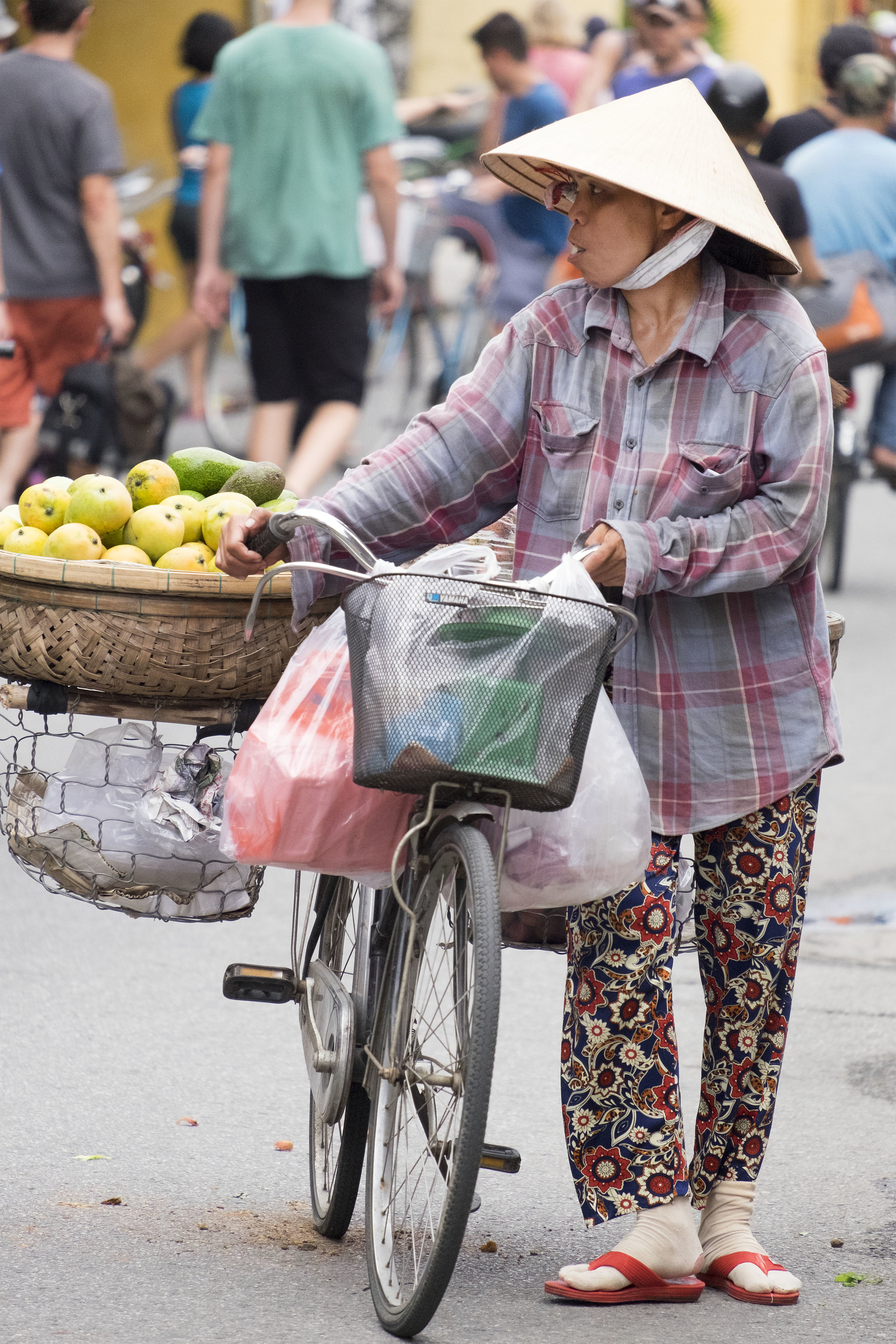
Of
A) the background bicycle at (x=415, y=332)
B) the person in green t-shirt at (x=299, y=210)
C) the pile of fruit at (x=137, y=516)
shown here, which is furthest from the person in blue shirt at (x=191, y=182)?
the pile of fruit at (x=137, y=516)

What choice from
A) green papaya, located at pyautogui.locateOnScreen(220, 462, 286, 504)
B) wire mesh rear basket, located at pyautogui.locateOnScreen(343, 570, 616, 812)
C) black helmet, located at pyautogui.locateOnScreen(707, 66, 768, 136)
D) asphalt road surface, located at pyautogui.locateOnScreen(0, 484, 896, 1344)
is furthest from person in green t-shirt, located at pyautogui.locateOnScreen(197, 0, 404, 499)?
wire mesh rear basket, located at pyautogui.locateOnScreen(343, 570, 616, 812)

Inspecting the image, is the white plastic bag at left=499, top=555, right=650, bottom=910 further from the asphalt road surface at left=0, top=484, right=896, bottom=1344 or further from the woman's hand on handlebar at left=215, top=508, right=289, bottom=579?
the asphalt road surface at left=0, top=484, right=896, bottom=1344

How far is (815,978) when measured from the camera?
5102 millimetres

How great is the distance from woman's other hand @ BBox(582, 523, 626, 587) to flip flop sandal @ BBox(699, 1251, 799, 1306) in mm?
1144

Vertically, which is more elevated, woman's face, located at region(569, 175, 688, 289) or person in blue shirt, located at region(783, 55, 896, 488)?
woman's face, located at region(569, 175, 688, 289)

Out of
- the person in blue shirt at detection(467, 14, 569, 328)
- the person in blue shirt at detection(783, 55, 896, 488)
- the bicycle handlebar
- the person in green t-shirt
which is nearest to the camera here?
the bicycle handlebar

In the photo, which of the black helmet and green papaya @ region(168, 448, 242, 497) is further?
the black helmet

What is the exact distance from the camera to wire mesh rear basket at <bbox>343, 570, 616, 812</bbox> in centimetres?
283

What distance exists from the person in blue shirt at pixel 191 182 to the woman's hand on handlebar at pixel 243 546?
8.24m

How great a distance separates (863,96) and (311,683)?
695 centimetres

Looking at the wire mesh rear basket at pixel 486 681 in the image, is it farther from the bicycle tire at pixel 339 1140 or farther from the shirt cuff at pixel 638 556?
the bicycle tire at pixel 339 1140

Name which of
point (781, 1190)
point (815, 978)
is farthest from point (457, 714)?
point (815, 978)

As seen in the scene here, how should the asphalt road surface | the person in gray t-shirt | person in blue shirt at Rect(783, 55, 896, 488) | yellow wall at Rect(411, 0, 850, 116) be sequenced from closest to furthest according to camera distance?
the asphalt road surface → the person in gray t-shirt → person in blue shirt at Rect(783, 55, 896, 488) → yellow wall at Rect(411, 0, 850, 116)

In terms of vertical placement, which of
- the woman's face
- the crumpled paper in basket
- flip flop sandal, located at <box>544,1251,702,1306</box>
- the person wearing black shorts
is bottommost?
flip flop sandal, located at <box>544,1251,702,1306</box>
